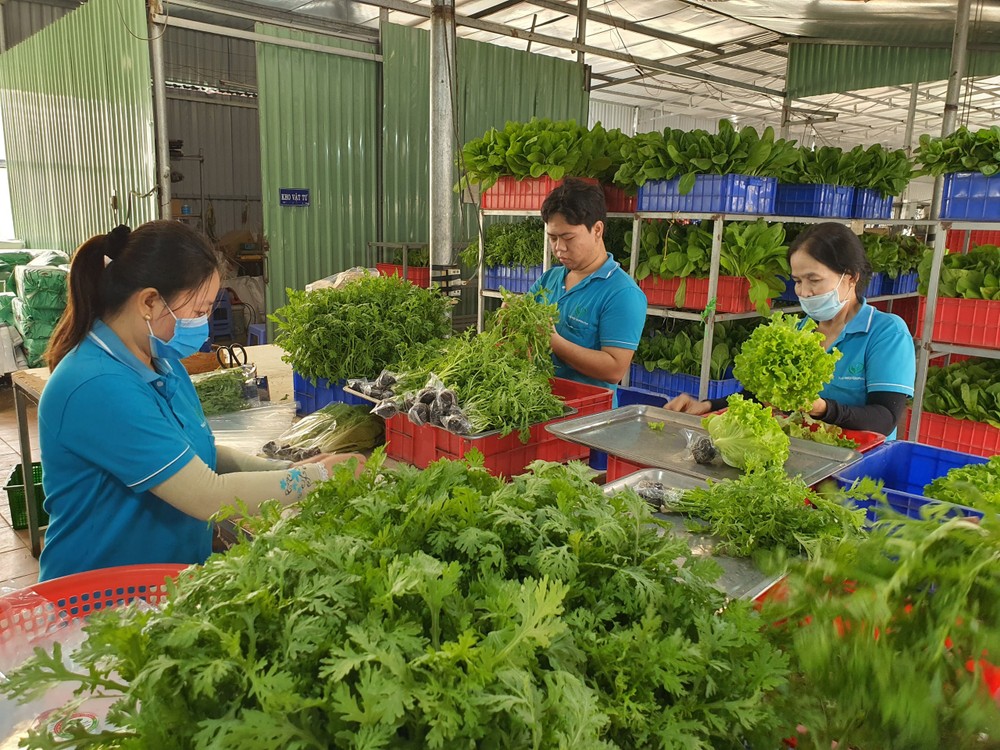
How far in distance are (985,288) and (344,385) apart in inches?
180

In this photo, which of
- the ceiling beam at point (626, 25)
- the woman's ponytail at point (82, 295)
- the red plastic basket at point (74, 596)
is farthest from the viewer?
the ceiling beam at point (626, 25)

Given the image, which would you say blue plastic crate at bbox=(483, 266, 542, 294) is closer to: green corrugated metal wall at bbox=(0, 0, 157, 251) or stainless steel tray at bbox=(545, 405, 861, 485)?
stainless steel tray at bbox=(545, 405, 861, 485)

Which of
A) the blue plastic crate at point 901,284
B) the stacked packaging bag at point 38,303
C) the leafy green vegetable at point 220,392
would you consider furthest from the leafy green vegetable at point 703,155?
the stacked packaging bag at point 38,303

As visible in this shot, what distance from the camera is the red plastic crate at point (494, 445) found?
110 inches

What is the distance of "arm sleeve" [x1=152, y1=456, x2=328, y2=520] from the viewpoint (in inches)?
86.6

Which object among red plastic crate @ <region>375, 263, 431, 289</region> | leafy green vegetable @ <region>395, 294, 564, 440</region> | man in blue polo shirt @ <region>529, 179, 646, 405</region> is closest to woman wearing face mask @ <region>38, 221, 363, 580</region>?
leafy green vegetable @ <region>395, 294, 564, 440</region>

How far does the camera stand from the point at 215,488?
2225 mm

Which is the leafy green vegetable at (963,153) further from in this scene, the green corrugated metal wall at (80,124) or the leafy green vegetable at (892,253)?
the green corrugated metal wall at (80,124)

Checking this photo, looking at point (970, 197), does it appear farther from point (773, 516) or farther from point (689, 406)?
point (773, 516)

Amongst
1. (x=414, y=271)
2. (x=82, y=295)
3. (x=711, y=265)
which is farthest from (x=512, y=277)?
(x=82, y=295)

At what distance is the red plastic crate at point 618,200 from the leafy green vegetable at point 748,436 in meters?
3.83

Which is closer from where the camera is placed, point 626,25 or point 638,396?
point 638,396

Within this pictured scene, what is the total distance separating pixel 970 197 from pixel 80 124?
10.1 metres

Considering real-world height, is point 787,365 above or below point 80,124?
below
